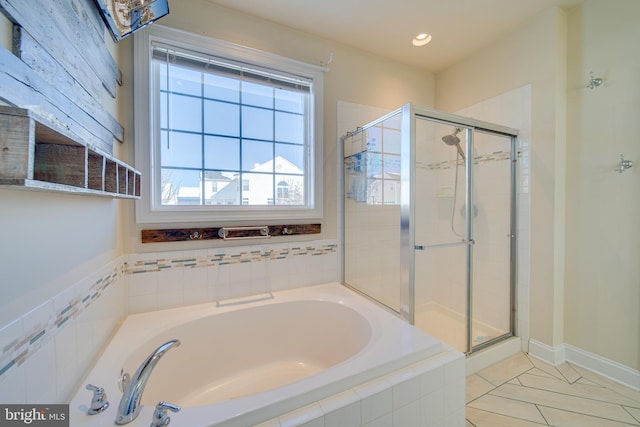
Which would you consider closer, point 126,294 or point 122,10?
point 122,10

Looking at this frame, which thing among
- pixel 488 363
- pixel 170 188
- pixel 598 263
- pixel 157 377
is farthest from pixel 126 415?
pixel 598 263

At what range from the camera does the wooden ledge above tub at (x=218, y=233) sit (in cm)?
164

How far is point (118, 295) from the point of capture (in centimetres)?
148

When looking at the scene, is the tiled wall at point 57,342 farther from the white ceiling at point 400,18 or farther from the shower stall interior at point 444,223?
the white ceiling at point 400,18

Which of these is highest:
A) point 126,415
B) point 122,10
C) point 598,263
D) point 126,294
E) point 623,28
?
point 623,28

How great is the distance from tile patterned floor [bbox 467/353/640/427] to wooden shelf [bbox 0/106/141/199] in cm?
201

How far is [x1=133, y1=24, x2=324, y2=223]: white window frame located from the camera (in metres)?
1.58

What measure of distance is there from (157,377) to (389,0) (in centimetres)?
271

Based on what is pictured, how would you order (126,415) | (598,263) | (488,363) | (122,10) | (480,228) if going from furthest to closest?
(480,228), (488,363), (598,263), (122,10), (126,415)

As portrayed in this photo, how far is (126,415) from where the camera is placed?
812mm

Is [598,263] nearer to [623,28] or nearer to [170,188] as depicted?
[623,28]

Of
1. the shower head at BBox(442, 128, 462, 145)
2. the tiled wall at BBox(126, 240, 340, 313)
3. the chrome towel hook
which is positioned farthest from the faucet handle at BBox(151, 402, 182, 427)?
the chrome towel hook

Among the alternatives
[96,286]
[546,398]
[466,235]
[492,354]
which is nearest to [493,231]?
[466,235]

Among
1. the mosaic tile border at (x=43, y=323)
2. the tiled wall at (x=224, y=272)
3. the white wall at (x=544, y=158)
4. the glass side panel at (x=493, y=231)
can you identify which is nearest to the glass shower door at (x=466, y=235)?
the glass side panel at (x=493, y=231)
